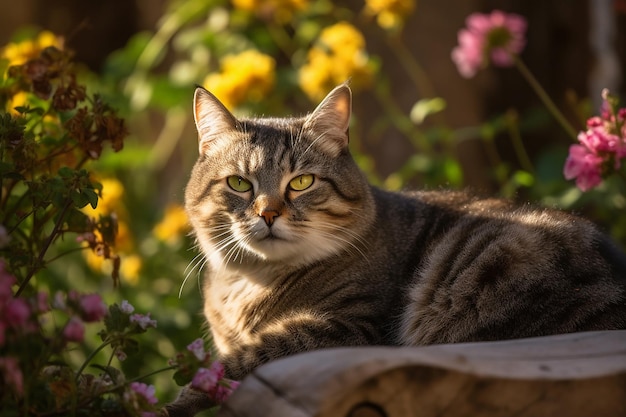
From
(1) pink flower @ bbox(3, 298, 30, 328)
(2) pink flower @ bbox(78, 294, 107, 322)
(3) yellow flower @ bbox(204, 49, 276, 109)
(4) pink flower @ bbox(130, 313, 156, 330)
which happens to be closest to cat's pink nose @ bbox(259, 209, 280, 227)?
(4) pink flower @ bbox(130, 313, 156, 330)

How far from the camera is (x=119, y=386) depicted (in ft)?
5.36

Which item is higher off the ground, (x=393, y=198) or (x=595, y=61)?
(x=393, y=198)

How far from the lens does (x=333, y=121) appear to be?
2.59 m

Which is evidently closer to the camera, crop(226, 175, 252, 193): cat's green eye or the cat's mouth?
the cat's mouth

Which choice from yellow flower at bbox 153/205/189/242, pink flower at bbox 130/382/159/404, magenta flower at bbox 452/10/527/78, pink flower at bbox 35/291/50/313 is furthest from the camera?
yellow flower at bbox 153/205/189/242

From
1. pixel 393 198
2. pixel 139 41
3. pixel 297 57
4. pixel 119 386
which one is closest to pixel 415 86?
pixel 297 57

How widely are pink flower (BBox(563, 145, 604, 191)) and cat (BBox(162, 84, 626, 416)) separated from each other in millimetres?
170

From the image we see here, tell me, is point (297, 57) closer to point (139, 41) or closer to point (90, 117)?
point (139, 41)

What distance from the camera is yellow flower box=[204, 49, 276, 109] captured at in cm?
356

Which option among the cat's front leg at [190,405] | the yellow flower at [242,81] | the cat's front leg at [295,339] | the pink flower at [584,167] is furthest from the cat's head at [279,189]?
the yellow flower at [242,81]

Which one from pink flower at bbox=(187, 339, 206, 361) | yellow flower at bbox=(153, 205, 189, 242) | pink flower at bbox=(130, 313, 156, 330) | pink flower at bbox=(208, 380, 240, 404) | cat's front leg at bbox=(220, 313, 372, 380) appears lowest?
yellow flower at bbox=(153, 205, 189, 242)

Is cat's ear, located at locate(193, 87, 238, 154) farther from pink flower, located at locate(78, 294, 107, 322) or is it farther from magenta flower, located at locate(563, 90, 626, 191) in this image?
pink flower, located at locate(78, 294, 107, 322)

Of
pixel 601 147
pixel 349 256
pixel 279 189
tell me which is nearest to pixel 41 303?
pixel 279 189

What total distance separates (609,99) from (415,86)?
2.21 meters
